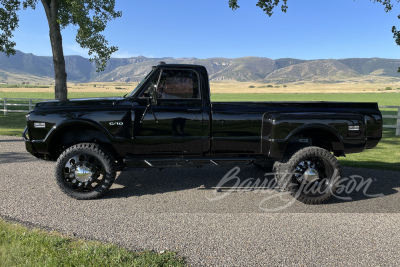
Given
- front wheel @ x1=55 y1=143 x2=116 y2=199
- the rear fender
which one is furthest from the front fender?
the rear fender

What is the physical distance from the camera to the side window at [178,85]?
4.93m

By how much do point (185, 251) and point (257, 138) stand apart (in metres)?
2.34

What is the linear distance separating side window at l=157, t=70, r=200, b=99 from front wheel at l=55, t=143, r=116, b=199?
135cm

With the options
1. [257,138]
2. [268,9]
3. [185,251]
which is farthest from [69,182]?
[268,9]

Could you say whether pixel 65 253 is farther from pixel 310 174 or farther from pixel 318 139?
pixel 318 139

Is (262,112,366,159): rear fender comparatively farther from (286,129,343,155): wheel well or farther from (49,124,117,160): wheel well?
(49,124,117,160): wheel well

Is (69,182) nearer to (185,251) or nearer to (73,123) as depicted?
(73,123)

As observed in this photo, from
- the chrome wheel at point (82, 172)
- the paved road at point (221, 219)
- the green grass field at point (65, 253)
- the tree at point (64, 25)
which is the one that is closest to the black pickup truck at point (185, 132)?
the chrome wheel at point (82, 172)

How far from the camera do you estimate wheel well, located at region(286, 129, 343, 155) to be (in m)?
5.00

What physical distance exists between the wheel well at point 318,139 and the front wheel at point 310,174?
12.6 inches

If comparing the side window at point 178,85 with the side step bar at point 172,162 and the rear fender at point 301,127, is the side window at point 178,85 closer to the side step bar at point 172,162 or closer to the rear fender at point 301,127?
the side step bar at point 172,162

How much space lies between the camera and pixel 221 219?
13.4 ft

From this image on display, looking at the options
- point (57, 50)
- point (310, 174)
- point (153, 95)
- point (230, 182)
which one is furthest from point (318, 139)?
point (57, 50)

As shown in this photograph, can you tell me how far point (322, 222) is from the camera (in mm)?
4066
